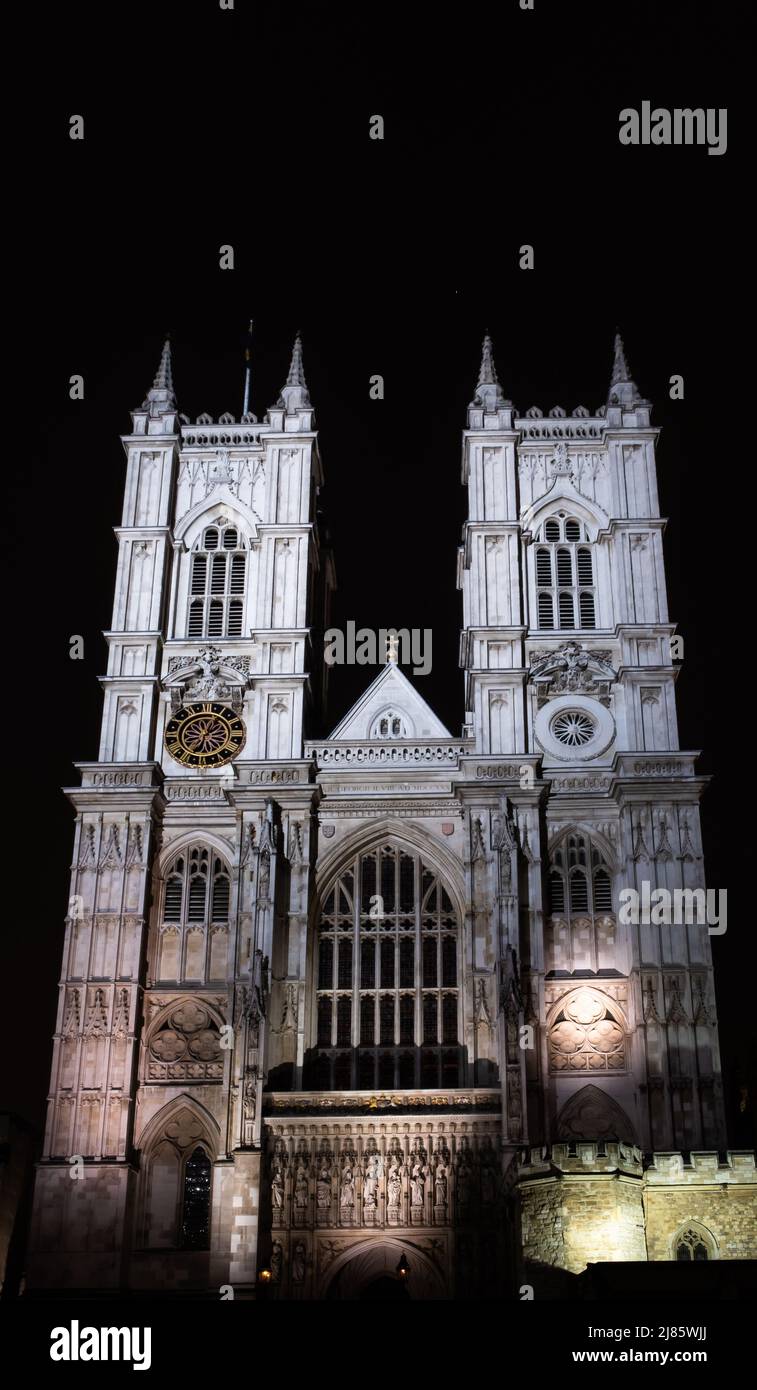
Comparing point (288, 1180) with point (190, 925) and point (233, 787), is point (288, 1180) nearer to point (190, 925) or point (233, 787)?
point (190, 925)

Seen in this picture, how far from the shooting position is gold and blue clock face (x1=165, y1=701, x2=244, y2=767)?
4550 centimetres

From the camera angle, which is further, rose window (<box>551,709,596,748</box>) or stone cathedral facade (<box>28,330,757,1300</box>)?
rose window (<box>551,709,596,748</box>)

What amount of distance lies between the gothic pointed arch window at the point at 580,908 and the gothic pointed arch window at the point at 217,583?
38.0ft

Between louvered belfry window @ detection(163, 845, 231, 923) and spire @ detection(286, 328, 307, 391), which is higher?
spire @ detection(286, 328, 307, 391)

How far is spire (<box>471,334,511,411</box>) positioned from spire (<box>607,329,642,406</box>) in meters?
3.36

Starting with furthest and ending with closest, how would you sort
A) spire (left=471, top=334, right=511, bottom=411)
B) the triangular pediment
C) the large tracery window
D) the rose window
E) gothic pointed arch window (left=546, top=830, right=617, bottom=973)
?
spire (left=471, top=334, right=511, bottom=411) < the triangular pediment < the rose window < gothic pointed arch window (left=546, top=830, right=617, bottom=973) < the large tracery window

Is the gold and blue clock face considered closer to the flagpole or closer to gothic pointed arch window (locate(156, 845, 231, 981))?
gothic pointed arch window (locate(156, 845, 231, 981))

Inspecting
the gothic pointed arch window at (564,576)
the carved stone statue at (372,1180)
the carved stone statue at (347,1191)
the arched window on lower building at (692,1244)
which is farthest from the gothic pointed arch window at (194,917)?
the arched window on lower building at (692,1244)

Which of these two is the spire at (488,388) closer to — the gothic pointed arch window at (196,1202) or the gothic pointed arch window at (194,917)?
the gothic pointed arch window at (194,917)

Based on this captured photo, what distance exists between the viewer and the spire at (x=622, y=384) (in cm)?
5022

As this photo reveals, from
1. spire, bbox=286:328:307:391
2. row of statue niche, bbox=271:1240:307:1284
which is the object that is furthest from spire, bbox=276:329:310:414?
row of statue niche, bbox=271:1240:307:1284

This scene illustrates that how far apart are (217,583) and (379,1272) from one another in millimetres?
20195

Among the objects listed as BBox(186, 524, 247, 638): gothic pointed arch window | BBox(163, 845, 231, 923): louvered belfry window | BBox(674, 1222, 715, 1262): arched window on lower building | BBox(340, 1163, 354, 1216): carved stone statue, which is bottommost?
BBox(674, 1222, 715, 1262): arched window on lower building

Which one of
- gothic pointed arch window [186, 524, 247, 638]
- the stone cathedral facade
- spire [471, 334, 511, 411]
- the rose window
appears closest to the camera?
the stone cathedral facade
